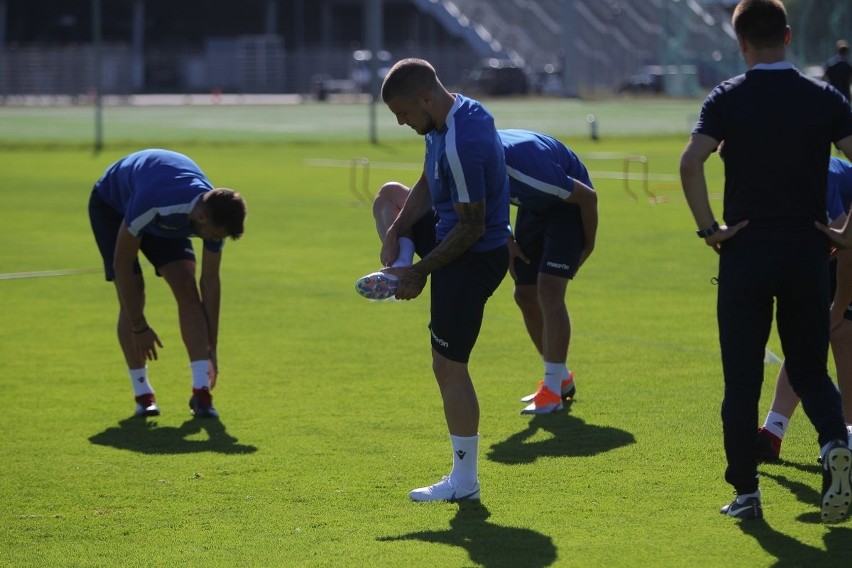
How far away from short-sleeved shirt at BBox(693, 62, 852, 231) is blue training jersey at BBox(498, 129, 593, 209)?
212 centimetres

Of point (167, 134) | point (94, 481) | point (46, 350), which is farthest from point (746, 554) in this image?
point (167, 134)

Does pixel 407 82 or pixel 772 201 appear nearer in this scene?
pixel 772 201

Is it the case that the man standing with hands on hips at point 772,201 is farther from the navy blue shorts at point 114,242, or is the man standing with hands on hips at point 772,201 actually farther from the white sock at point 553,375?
the navy blue shorts at point 114,242

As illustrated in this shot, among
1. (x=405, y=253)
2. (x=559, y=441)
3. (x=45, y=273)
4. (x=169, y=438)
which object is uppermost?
(x=405, y=253)

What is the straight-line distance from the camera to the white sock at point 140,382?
8609 mm

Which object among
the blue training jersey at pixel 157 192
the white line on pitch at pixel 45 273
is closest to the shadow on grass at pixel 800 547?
the blue training jersey at pixel 157 192

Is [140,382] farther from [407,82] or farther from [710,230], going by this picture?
[710,230]

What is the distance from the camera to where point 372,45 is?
3844 cm

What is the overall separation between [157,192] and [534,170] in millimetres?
2243

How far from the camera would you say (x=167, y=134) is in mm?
38562

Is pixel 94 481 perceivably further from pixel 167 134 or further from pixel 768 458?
pixel 167 134

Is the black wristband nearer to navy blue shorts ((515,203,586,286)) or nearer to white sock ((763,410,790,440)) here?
white sock ((763,410,790,440))

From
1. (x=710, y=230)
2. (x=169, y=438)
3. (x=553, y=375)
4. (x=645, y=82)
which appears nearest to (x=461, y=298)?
(x=710, y=230)

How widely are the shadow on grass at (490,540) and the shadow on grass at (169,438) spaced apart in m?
1.81
